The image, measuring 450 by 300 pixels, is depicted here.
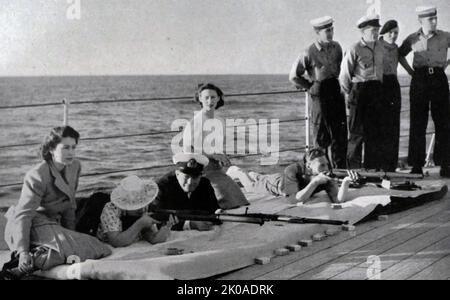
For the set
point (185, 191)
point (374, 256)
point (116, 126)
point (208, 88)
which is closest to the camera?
point (374, 256)

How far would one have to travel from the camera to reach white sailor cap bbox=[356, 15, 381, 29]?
5594 millimetres

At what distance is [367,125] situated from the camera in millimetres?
5801

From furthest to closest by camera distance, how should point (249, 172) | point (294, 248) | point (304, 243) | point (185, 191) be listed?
point (249, 172), point (185, 191), point (304, 243), point (294, 248)

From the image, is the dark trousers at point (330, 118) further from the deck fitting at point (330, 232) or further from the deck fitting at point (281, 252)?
the deck fitting at point (281, 252)

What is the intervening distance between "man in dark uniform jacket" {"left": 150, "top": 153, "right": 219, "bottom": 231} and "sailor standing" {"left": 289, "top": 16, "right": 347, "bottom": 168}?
1.97 metres

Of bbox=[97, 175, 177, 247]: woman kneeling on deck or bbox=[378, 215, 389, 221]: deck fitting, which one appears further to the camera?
bbox=[378, 215, 389, 221]: deck fitting

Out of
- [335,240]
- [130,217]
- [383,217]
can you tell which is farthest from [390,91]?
[130,217]

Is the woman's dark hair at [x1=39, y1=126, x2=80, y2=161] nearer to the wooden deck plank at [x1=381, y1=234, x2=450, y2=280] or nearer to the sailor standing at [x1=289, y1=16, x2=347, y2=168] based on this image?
the wooden deck plank at [x1=381, y1=234, x2=450, y2=280]

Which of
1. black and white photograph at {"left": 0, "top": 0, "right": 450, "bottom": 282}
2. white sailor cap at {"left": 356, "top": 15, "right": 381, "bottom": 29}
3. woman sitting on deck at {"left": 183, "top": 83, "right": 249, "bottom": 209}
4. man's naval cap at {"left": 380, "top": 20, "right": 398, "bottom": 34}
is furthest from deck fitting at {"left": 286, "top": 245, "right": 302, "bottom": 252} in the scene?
man's naval cap at {"left": 380, "top": 20, "right": 398, "bottom": 34}

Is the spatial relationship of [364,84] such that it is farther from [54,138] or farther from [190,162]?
[54,138]

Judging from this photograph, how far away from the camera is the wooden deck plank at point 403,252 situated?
127 inches

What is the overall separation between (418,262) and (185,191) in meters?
1.44

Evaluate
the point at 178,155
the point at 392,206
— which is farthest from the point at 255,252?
the point at 392,206
